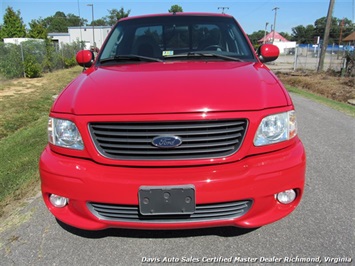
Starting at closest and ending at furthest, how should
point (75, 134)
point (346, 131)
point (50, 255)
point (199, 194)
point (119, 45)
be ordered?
point (199, 194) → point (75, 134) → point (50, 255) → point (119, 45) → point (346, 131)

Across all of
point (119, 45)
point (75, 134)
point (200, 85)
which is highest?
point (119, 45)

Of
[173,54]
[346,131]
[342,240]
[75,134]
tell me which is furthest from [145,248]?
[346,131]

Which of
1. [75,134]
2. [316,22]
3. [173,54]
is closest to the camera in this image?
[75,134]

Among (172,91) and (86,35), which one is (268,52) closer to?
(172,91)

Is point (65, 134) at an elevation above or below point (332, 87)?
above

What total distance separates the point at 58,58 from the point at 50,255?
23.5 m

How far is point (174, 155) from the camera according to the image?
2223 mm

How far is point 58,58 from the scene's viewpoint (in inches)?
935

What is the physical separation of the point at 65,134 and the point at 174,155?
825mm

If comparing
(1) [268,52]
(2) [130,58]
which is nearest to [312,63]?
(1) [268,52]

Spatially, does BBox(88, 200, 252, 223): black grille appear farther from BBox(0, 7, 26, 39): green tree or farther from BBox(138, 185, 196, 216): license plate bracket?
BBox(0, 7, 26, 39): green tree

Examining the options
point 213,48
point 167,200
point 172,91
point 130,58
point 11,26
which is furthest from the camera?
point 11,26

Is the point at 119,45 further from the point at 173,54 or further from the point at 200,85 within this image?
the point at 200,85

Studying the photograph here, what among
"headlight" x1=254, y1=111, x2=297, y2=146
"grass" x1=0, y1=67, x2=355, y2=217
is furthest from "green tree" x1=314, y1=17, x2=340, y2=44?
"headlight" x1=254, y1=111, x2=297, y2=146
